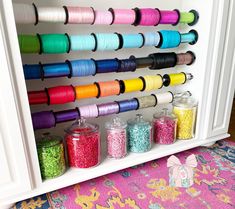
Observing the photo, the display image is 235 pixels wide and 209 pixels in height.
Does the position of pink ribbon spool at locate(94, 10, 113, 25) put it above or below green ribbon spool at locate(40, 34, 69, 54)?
above

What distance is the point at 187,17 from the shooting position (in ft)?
3.13

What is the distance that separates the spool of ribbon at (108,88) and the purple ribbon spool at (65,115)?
117 millimetres

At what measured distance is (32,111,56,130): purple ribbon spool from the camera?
76 cm

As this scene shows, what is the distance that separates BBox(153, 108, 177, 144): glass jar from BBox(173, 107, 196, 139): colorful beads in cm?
4

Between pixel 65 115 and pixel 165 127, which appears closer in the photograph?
pixel 65 115

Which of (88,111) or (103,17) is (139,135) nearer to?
(88,111)

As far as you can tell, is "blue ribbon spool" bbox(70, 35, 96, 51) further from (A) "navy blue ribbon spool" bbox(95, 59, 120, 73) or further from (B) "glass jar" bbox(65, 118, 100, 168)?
(B) "glass jar" bbox(65, 118, 100, 168)

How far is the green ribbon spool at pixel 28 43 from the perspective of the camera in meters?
0.67

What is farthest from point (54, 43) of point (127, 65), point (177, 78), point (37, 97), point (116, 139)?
point (177, 78)

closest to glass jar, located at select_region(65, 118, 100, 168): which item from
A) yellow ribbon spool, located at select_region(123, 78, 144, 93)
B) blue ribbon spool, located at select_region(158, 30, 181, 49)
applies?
yellow ribbon spool, located at select_region(123, 78, 144, 93)

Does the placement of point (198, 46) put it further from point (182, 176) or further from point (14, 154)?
point (14, 154)

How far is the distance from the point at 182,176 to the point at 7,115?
0.62 m

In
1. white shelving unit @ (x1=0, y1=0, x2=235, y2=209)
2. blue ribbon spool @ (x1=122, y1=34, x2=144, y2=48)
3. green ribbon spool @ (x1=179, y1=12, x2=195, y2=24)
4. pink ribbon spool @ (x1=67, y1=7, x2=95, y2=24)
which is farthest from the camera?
green ribbon spool @ (x1=179, y1=12, x2=195, y2=24)

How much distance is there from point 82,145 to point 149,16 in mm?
538
